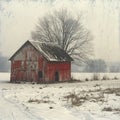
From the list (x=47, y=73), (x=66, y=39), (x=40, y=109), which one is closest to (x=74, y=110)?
(x=40, y=109)

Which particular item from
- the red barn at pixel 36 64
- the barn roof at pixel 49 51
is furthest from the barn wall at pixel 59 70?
the barn roof at pixel 49 51

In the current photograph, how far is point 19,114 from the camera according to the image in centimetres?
1380

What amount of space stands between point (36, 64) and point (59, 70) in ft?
14.2

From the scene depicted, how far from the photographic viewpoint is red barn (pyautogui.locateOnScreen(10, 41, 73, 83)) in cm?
4584

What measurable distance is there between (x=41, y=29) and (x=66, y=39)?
18.5ft

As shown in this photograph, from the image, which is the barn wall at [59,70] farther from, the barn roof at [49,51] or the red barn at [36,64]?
the barn roof at [49,51]

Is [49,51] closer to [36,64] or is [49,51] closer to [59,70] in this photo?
[59,70]

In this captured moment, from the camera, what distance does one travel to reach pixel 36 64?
46125 millimetres

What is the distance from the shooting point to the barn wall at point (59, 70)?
1809 inches

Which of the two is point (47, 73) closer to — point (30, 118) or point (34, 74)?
A: point (34, 74)

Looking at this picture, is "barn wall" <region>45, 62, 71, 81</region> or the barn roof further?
the barn roof

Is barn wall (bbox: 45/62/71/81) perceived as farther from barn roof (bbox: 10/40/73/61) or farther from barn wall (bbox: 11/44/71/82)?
barn roof (bbox: 10/40/73/61)

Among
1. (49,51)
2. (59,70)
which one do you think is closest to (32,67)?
(49,51)

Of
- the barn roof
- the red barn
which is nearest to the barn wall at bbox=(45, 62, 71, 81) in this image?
the red barn
